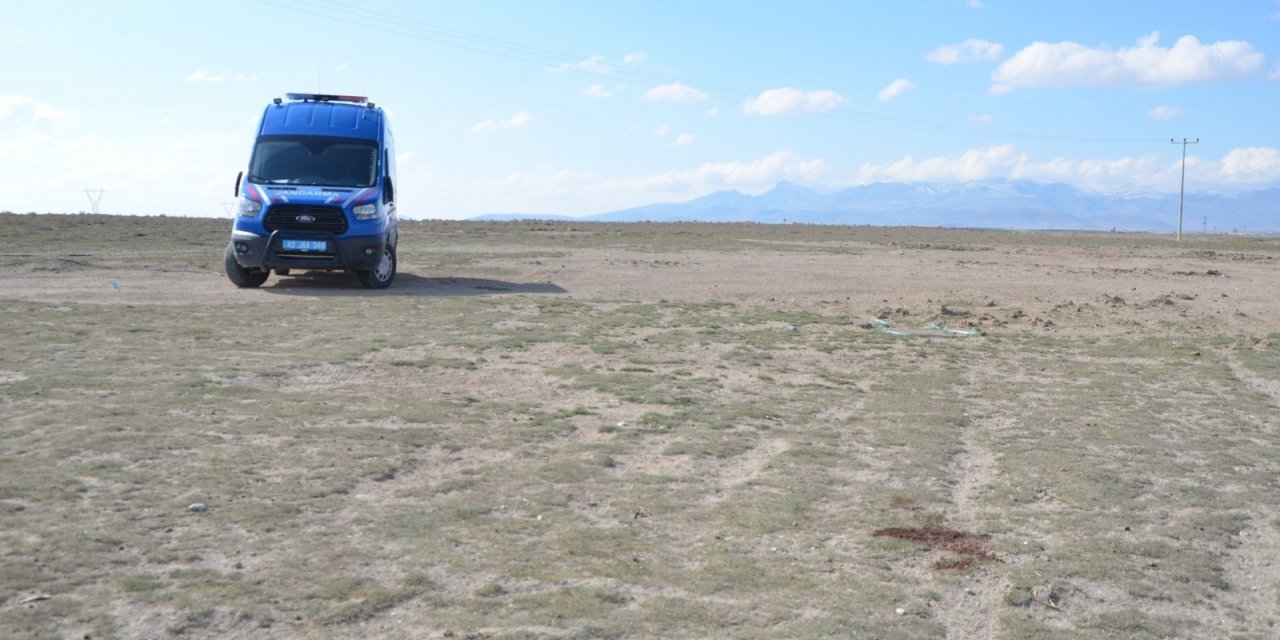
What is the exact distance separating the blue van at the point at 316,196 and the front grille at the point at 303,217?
18 mm

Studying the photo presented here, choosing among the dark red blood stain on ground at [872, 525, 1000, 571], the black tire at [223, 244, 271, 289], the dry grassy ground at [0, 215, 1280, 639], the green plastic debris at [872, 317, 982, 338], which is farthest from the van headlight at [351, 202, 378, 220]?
the dark red blood stain on ground at [872, 525, 1000, 571]

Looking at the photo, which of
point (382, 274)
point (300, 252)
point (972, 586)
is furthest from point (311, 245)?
point (972, 586)

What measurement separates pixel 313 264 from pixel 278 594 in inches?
642

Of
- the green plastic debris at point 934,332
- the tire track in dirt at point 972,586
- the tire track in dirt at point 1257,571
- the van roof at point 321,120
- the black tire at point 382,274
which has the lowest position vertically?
the tire track in dirt at point 1257,571

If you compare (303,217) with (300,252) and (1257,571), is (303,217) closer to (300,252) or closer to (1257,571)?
(300,252)

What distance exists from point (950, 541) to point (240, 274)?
1761 centimetres

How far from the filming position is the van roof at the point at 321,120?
22.4 m

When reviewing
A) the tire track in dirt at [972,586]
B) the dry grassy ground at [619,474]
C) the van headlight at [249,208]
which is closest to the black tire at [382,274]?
the van headlight at [249,208]

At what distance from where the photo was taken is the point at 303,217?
21344 mm

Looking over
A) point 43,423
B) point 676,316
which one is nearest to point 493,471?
point 43,423

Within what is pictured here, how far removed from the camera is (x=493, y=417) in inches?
420

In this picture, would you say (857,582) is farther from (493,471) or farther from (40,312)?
(40,312)

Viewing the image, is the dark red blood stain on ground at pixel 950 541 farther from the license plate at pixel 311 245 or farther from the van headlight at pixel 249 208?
the van headlight at pixel 249 208

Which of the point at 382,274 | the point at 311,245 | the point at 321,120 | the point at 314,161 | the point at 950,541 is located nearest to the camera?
the point at 950,541
